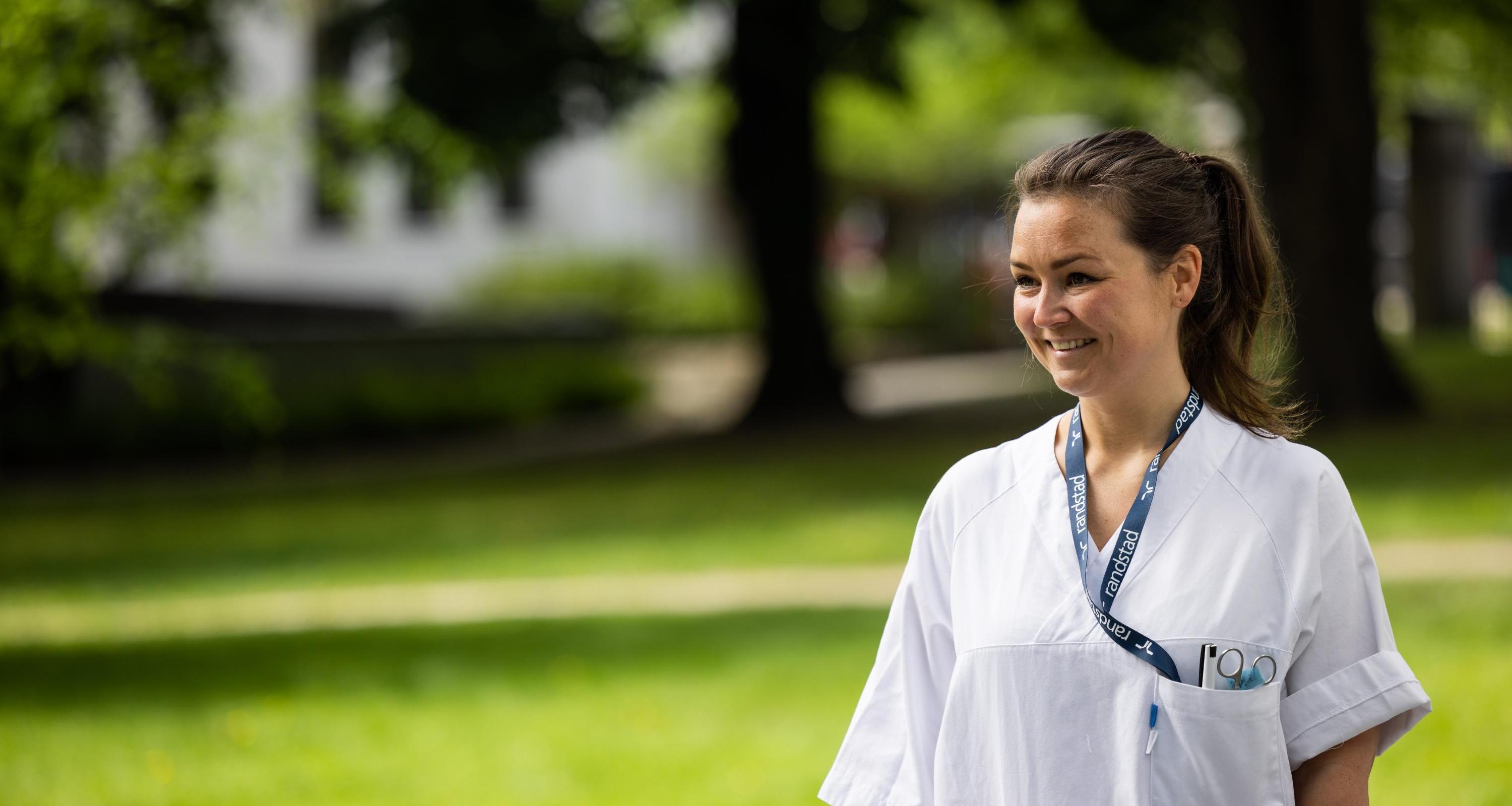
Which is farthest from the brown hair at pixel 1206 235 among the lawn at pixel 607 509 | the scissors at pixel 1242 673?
the lawn at pixel 607 509

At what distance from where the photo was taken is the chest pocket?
2242 mm

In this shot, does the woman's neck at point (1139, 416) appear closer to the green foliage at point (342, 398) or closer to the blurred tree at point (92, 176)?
the blurred tree at point (92, 176)

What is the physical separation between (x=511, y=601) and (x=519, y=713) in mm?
3341

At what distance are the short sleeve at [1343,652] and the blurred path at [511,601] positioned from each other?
7.86 metres

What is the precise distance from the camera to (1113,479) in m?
2.44

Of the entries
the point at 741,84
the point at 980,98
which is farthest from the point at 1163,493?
the point at 980,98

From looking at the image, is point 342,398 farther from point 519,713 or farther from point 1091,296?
point 1091,296

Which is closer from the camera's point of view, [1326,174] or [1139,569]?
[1139,569]

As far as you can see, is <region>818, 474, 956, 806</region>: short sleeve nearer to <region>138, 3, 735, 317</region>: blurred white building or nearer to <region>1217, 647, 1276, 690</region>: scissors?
<region>1217, 647, 1276, 690</region>: scissors

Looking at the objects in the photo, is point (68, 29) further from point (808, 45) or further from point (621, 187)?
point (621, 187)

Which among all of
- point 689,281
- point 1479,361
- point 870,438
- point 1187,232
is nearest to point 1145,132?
point 1187,232

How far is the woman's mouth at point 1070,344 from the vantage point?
7.88ft

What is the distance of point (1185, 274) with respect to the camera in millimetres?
2451

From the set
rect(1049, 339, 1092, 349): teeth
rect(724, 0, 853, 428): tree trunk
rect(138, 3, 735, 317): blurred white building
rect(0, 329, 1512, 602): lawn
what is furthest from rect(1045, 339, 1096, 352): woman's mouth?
rect(138, 3, 735, 317): blurred white building
